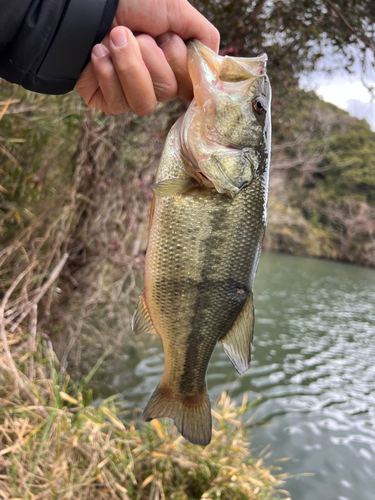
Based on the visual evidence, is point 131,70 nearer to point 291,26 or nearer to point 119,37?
point 119,37

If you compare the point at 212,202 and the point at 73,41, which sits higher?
the point at 73,41

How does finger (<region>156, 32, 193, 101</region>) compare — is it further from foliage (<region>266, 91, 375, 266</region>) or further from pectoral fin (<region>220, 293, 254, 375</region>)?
foliage (<region>266, 91, 375, 266</region>)

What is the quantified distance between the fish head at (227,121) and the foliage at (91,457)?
2.24 meters

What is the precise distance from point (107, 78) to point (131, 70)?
0.13 metres

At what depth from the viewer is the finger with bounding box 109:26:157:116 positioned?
1.17 meters

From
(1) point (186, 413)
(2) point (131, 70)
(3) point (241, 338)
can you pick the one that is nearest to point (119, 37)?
(2) point (131, 70)

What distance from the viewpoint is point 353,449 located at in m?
5.45

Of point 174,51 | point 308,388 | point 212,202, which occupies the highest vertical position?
point 174,51

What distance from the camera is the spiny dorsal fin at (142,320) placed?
1.48 m

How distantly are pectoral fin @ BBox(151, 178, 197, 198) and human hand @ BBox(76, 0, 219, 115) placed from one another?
1.14 ft

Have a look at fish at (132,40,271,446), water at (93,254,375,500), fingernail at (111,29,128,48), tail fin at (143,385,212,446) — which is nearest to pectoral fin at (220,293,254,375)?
fish at (132,40,271,446)

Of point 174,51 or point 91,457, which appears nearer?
point 174,51

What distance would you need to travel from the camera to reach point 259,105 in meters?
1.35

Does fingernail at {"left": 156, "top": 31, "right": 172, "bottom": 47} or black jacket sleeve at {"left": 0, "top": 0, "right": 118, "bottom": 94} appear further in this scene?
fingernail at {"left": 156, "top": 31, "right": 172, "bottom": 47}
